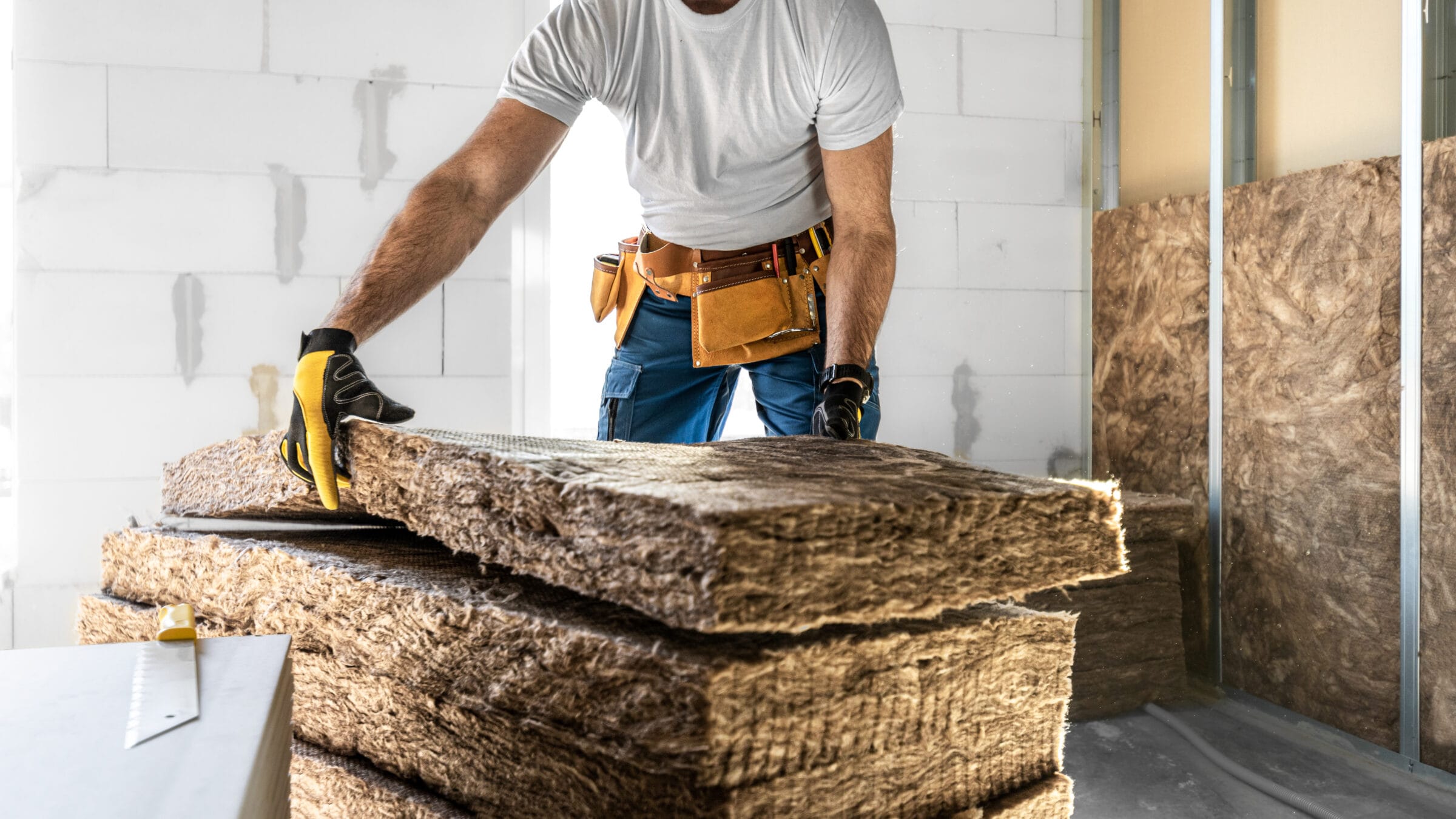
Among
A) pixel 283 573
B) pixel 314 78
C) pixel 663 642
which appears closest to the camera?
pixel 663 642

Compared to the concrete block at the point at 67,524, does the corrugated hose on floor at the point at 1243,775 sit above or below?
below

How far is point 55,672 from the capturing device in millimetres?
693

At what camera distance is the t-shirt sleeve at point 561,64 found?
1641 mm

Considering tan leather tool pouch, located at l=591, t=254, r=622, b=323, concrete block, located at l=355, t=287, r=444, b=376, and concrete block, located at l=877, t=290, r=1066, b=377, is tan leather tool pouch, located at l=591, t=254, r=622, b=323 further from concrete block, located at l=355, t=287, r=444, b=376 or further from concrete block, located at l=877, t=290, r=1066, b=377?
concrete block, located at l=877, t=290, r=1066, b=377

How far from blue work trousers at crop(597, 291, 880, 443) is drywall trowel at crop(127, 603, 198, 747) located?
1139 mm

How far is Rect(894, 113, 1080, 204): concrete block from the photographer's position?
128 inches

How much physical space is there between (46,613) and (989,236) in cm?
308

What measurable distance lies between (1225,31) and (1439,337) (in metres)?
1.19

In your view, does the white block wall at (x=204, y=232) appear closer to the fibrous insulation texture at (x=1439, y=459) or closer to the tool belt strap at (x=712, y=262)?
the tool belt strap at (x=712, y=262)

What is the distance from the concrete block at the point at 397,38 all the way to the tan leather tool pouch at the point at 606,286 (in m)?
1.16

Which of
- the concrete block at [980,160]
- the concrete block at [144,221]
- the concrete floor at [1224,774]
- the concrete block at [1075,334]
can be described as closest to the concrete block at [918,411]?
the concrete block at [1075,334]

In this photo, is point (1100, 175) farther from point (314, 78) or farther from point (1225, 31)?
point (314, 78)

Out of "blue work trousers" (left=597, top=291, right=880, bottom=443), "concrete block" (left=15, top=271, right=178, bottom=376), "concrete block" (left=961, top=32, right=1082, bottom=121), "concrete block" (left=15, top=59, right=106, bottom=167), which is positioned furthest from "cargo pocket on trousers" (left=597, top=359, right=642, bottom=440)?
"concrete block" (left=961, top=32, right=1082, bottom=121)

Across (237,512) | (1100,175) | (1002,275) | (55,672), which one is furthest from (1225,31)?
(55,672)
